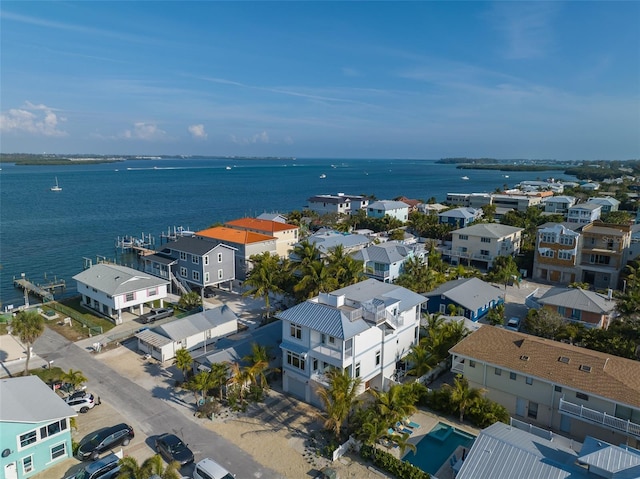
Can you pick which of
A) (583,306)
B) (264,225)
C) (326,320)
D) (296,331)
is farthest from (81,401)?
(264,225)

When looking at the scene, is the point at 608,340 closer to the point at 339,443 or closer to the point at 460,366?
the point at 460,366

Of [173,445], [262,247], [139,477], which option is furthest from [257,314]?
[139,477]

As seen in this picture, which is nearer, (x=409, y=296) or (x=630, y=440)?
(x=630, y=440)

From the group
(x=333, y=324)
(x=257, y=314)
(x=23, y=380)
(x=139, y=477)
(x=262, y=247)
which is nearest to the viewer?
(x=139, y=477)

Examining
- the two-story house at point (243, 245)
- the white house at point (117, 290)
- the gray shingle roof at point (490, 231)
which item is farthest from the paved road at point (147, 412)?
the gray shingle roof at point (490, 231)

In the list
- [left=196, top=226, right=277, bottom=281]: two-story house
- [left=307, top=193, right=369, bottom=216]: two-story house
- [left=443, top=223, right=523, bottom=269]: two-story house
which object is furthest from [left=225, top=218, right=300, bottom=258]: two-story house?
[left=307, top=193, right=369, bottom=216]: two-story house

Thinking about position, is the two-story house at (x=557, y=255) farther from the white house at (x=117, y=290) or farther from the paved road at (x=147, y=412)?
the paved road at (x=147, y=412)

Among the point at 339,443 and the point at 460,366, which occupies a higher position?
the point at 460,366
